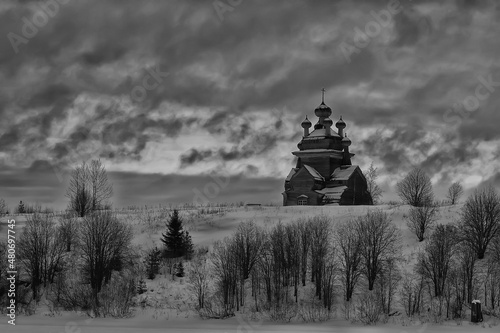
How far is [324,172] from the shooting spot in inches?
2584

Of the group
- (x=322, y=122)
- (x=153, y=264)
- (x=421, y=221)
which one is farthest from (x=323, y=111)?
(x=153, y=264)

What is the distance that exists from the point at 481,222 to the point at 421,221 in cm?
418

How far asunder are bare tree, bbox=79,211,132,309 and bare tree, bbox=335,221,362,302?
15583 millimetres

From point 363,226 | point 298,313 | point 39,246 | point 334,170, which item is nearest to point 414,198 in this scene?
point 334,170

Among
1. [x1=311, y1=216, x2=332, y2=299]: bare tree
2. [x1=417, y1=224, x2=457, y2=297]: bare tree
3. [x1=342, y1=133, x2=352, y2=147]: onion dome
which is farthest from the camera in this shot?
[x1=342, y1=133, x2=352, y2=147]: onion dome

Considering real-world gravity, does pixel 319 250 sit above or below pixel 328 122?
below

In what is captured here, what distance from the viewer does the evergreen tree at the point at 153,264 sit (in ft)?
148

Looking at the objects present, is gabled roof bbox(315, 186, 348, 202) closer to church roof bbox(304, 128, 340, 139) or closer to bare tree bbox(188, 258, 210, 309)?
church roof bbox(304, 128, 340, 139)

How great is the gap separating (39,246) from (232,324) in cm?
1699

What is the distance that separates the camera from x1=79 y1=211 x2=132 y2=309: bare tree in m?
44.5

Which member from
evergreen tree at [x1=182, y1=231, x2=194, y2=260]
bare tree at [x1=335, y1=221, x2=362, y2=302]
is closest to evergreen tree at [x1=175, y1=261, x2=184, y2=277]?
evergreen tree at [x1=182, y1=231, x2=194, y2=260]

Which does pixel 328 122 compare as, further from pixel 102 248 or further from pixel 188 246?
pixel 102 248

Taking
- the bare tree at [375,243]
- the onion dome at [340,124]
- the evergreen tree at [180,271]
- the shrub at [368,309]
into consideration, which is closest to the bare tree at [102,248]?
the evergreen tree at [180,271]

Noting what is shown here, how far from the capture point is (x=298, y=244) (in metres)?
44.4
